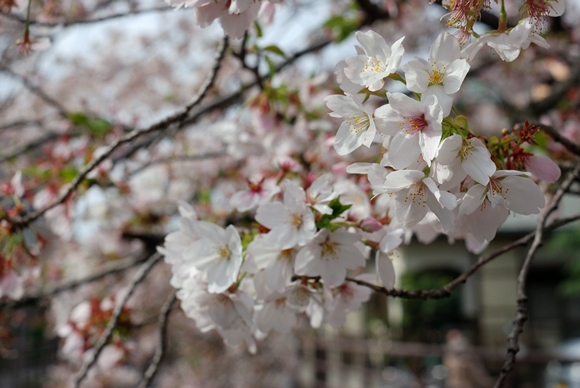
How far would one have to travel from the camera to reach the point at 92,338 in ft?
6.04

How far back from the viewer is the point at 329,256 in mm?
869

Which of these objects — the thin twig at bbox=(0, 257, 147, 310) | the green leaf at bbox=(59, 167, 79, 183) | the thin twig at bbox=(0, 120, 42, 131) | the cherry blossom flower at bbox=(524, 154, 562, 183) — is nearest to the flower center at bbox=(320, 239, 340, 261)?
the cherry blossom flower at bbox=(524, 154, 562, 183)

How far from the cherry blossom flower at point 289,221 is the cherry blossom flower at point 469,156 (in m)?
0.25

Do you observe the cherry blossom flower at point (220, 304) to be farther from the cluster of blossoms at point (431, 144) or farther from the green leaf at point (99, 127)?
the green leaf at point (99, 127)

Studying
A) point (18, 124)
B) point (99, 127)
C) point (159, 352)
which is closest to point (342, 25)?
point (99, 127)

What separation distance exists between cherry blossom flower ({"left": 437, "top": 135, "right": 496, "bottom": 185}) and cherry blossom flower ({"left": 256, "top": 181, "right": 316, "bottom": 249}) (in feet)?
0.83

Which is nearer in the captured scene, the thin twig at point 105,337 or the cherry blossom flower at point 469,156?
the cherry blossom flower at point 469,156

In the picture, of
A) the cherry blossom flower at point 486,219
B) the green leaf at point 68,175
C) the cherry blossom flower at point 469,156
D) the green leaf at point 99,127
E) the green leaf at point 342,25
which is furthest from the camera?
the green leaf at point 342,25

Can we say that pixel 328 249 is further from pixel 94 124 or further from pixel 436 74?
pixel 94 124

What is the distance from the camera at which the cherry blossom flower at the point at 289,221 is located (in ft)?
2.75

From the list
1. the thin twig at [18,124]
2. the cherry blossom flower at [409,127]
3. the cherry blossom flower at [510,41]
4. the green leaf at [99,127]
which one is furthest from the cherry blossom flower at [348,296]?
the thin twig at [18,124]

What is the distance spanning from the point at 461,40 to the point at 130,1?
109 inches

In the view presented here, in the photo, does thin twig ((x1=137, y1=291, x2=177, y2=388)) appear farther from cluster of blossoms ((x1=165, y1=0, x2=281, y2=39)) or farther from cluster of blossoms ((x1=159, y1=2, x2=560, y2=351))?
cluster of blossoms ((x1=165, y1=0, x2=281, y2=39))

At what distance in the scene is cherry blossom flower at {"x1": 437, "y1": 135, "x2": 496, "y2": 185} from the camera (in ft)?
2.23
